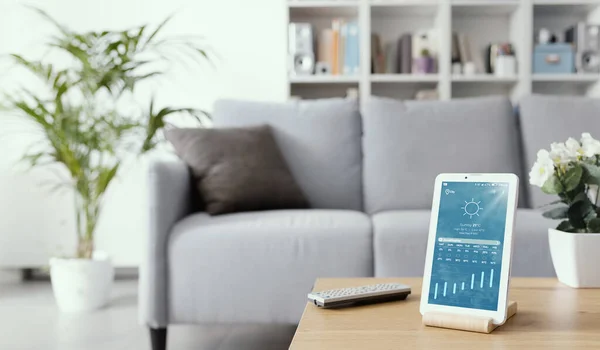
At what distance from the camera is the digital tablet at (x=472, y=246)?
879 mm

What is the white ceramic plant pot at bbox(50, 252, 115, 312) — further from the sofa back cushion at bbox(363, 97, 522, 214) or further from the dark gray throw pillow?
the sofa back cushion at bbox(363, 97, 522, 214)

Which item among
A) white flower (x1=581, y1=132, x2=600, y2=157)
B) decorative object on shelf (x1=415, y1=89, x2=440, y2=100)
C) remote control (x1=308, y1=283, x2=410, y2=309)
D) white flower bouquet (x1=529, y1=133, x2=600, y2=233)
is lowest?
remote control (x1=308, y1=283, x2=410, y2=309)

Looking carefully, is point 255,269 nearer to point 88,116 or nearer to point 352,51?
point 88,116

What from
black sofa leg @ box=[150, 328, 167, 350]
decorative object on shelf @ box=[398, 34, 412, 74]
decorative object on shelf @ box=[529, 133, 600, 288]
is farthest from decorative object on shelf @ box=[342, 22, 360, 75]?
decorative object on shelf @ box=[529, 133, 600, 288]

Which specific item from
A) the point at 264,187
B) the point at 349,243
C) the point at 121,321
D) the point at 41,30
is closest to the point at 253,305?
the point at 349,243

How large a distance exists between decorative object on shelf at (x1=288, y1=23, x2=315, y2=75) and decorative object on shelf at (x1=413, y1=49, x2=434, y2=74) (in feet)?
2.02

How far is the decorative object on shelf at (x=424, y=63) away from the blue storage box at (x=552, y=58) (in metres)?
0.59

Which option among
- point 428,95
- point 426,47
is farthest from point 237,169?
point 426,47

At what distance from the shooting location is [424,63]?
11.7ft

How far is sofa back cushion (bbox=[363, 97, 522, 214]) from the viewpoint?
234cm

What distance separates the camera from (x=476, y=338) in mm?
821

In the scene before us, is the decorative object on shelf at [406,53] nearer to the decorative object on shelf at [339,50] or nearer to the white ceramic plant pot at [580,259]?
the decorative object on shelf at [339,50]

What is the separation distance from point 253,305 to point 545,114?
55.7 inches

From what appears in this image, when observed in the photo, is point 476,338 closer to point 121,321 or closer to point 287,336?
point 287,336
